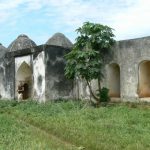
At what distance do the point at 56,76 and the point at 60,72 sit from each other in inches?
12.1

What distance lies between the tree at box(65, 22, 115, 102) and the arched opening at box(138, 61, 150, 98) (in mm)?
1483

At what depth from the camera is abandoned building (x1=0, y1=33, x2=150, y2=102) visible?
14.8 metres

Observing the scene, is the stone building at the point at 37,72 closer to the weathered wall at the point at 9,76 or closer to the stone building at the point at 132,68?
the weathered wall at the point at 9,76

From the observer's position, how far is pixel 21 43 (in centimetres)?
2119

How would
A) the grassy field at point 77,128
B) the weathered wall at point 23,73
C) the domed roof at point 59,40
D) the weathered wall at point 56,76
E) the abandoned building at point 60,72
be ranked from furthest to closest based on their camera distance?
the domed roof at point 59,40 → the weathered wall at point 23,73 → the weathered wall at point 56,76 → the abandoned building at point 60,72 → the grassy field at point 77,128

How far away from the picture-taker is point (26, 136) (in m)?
9.48

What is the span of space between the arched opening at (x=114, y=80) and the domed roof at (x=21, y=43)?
589 centimetres

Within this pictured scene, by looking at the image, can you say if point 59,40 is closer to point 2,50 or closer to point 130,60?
point 2,50

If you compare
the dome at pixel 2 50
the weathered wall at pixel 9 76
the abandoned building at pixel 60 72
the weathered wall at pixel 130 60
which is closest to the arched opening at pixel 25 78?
the abandoned building at pixel 60 72

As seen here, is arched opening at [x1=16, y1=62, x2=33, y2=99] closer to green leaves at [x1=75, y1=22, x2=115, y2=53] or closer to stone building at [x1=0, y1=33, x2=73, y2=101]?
stone building at [x1=0, y1=33, x2=73, y2=101]

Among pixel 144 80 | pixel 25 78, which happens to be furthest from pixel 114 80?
pixel 25 78

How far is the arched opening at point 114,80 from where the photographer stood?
16359 mm

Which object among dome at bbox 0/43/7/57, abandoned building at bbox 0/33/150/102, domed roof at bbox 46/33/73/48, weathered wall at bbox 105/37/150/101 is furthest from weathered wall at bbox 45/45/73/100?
dome at bbox 0/43/7/57

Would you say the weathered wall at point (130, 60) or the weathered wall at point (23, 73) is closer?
the weathered wall at point (130, 60)
